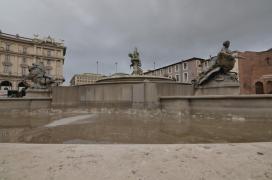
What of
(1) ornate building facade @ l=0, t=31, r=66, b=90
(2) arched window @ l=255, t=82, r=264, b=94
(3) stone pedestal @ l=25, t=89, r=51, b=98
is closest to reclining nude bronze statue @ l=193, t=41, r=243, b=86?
(3) stone pedestal @ l=25, t=89, r=51, b=98

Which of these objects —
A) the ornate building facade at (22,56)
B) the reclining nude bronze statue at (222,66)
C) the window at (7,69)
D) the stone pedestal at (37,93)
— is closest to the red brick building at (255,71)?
the reclining nude bronze statue at (222,66)

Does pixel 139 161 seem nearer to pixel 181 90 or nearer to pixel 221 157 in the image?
pixel 221 157

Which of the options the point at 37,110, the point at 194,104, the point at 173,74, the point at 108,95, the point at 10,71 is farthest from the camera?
the point at 173,74

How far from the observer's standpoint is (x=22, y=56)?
4606 centimetres

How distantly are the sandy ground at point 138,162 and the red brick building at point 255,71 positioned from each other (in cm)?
3291

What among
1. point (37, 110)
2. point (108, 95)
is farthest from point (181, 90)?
point (37, 110)

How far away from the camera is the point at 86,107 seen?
27.0 ft

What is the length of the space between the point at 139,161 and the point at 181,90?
677 centimetres

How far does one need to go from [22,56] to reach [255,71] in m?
59.3

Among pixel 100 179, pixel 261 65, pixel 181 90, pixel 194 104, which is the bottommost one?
pixel 100 179

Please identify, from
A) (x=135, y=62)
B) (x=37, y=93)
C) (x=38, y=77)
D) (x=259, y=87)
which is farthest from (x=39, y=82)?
(x=259, y=87)

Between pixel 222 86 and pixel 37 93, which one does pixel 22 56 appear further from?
pixel 222 86

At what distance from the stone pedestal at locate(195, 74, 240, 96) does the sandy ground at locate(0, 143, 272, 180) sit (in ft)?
18.6

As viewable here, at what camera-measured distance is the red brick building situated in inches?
1137
